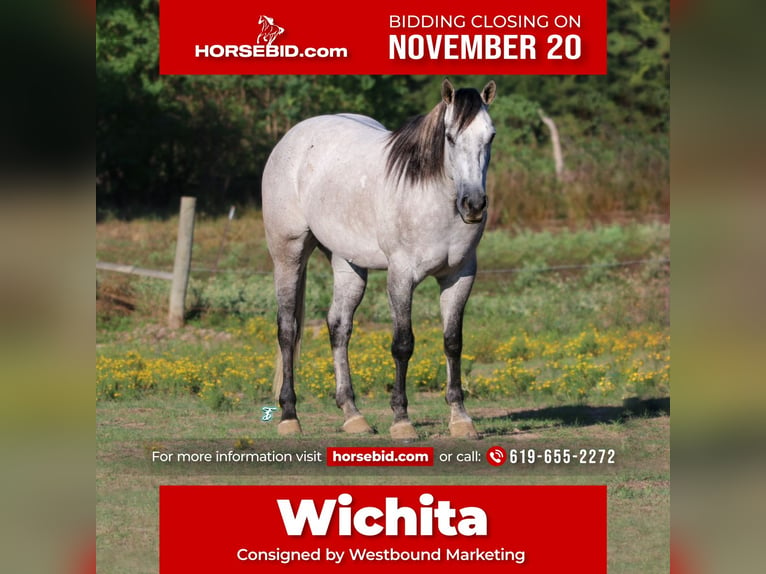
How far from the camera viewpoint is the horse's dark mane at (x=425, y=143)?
21.5 feet

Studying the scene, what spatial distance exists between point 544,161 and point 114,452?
1607 cm

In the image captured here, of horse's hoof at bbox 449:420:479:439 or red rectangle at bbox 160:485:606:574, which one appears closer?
red rectangle at bbox 160:485:606:574

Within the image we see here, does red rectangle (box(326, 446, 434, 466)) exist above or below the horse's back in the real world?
below

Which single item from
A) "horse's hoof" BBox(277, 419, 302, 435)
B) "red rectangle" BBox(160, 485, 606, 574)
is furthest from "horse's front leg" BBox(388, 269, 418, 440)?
"red rectangle" BBox(160, 485, 606, 574)

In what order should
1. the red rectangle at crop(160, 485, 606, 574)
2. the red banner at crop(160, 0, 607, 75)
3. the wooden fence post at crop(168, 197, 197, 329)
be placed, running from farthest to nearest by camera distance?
the wooden fence post at crop(168, 197, 197, 329) < the red banner at crop(160, 0, 607, 75) < the red rectangle at crop(160, 485, 606, 574)

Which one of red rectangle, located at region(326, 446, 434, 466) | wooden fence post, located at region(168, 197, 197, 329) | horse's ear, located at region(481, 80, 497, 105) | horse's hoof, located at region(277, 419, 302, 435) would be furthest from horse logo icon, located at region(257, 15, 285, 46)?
wooden fence post, located at region(168, 197, 197, 329)

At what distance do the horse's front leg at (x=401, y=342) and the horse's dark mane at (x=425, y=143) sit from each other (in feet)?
2.19

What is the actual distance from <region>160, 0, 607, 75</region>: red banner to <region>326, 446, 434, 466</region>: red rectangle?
204 centimetres

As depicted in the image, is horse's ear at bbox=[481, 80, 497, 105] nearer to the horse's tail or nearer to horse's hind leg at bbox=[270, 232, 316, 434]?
horse's hind leg at bbox=[270, 232, 316, 434]

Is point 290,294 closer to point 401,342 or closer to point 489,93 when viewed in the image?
point 401,342

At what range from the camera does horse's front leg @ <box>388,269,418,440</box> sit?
23.8 feet

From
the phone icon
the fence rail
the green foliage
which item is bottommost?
the phone icon

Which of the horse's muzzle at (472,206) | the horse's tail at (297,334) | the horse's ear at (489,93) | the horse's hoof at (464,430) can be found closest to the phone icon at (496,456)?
the horse's hoof at (464,430)

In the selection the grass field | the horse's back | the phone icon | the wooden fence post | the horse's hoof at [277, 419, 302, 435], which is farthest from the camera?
the wooden fence post
